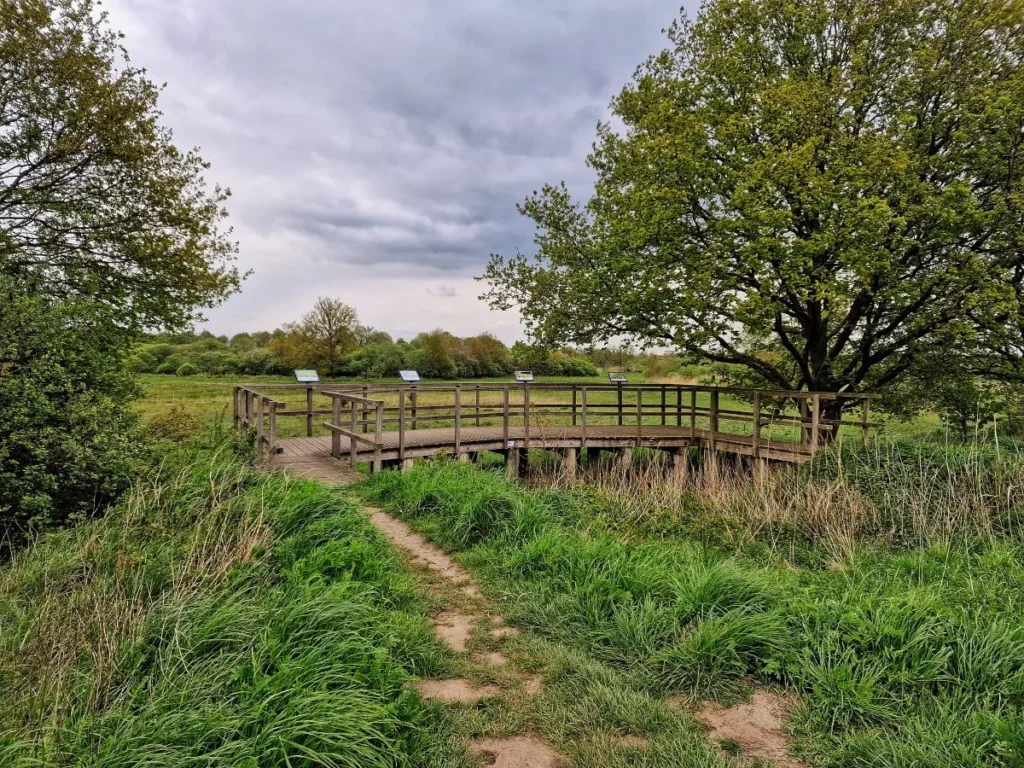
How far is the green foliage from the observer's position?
5.34 meters

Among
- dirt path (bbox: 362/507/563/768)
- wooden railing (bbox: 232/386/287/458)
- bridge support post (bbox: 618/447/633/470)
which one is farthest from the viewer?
bridge support post (bbox: 618/447/633/470)

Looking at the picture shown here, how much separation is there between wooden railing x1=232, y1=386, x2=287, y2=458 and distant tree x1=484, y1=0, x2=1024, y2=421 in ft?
22.0

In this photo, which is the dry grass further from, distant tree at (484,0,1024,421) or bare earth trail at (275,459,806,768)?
distant tree at (484,0,1024,421)

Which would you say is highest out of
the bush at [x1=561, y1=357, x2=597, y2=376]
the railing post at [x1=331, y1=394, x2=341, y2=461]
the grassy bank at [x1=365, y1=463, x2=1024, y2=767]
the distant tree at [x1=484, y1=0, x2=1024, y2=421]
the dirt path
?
the distant tree at [x1=484, y1=0, x2=1024, y2=421]

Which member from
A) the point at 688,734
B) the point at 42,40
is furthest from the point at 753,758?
the point at 42,40

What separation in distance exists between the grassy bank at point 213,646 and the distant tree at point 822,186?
8.45 m

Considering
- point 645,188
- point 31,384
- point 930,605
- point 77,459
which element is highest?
point 645,188

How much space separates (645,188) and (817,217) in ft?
11.4

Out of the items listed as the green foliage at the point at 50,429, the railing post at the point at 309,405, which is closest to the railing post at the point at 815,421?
the railing post at the point at 309,405

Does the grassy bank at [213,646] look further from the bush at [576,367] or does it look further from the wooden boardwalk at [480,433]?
the bush at [576,367]

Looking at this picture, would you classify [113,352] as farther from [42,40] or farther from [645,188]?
[645,188]

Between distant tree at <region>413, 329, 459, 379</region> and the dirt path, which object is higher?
distant tree at <region>413, 329, 459, 379</region>

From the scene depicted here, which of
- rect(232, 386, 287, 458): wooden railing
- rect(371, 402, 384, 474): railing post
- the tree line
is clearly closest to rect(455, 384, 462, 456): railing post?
rect(371, 402, 384, 474): railing post

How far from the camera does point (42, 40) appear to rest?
9.45 m
